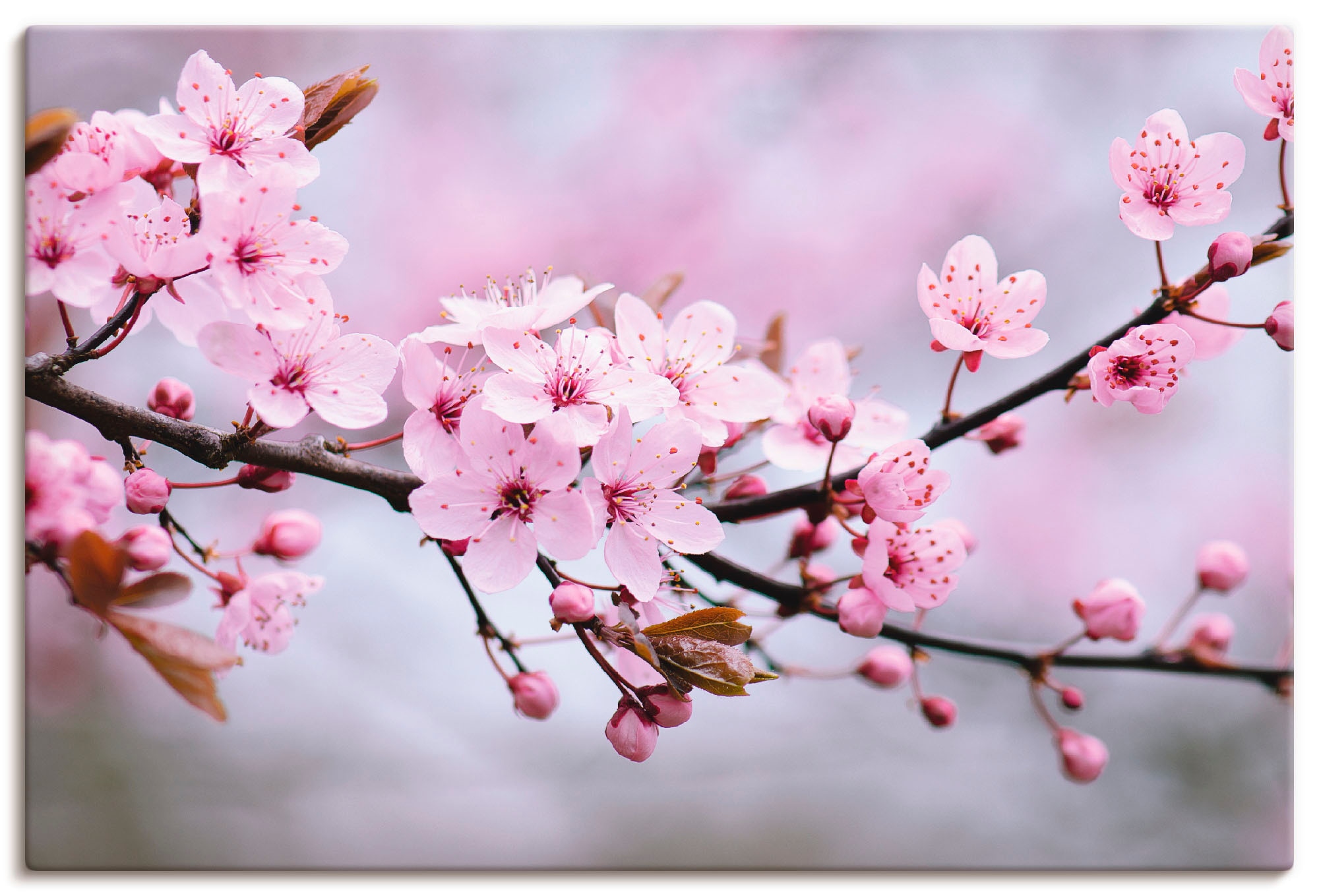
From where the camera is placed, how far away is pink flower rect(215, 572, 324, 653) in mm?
907

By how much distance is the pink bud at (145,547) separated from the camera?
765mm

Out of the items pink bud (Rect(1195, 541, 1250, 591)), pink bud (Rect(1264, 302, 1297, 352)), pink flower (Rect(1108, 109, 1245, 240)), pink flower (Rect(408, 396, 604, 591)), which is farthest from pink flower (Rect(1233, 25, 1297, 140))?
pink flower (Rect(408, 396, 604, 591))

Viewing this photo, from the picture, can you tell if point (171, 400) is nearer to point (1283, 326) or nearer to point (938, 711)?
point (938, 711)

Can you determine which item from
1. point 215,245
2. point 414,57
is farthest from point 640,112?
point 215,245

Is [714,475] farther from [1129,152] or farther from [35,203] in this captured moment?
[35,203]

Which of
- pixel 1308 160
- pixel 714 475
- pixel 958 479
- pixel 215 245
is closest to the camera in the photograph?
pixel 215 245

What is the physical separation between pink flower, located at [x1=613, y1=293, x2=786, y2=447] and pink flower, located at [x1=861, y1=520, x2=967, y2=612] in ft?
0.59

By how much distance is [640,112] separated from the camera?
68.7 inches

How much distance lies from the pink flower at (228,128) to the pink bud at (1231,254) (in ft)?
2.83

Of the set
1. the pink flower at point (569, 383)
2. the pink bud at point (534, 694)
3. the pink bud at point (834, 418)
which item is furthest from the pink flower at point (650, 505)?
the pink bud at point (534, 694)

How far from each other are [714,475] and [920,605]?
283mm

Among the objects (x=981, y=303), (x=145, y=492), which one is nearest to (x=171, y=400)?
(x=145, y=492)

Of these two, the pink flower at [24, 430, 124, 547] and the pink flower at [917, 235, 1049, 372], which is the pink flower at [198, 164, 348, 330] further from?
the pink flower at [917, 235, 1049, 372]

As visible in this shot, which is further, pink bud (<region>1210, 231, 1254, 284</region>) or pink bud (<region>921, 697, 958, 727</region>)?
pink bud (<region>921, 697, 958, 727</region>)
